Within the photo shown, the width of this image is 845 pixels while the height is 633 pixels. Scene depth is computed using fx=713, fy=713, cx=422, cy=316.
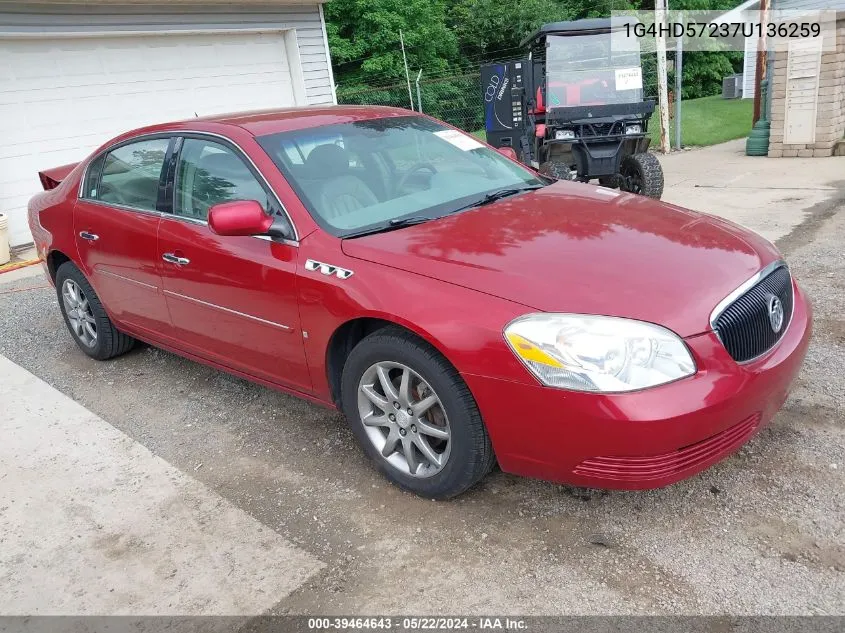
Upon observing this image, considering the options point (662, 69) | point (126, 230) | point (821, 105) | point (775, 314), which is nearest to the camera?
point (775, 314)

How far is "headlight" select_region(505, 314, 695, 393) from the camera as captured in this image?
2.37 metres

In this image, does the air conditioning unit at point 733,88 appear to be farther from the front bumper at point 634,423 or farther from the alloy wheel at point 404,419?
the alloy wheel at point 404,419

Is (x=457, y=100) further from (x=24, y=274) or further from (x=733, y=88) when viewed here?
(x=733, y=88)

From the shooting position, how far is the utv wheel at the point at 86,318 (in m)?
4.70

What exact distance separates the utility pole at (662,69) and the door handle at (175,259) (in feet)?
37.1

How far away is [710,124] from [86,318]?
16.5 meters

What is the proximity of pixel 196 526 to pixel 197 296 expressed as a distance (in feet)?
3.99

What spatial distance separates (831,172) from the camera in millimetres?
9414

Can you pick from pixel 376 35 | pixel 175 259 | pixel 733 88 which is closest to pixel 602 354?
pixel 175 259

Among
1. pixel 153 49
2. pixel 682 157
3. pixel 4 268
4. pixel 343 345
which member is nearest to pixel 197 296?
pixel 343 345

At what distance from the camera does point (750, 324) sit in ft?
8.61

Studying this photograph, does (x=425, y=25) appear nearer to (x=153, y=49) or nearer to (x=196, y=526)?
(x=153, y=49)

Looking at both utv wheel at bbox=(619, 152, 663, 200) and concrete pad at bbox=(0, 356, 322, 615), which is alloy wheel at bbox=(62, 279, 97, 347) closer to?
concrete pad at bbox=(0, 356, 322, 615)

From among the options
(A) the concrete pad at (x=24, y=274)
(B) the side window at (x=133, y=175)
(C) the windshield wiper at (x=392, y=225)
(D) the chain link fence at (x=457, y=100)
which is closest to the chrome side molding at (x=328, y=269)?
(C) the windshield wiper at (x=392, y=225)
